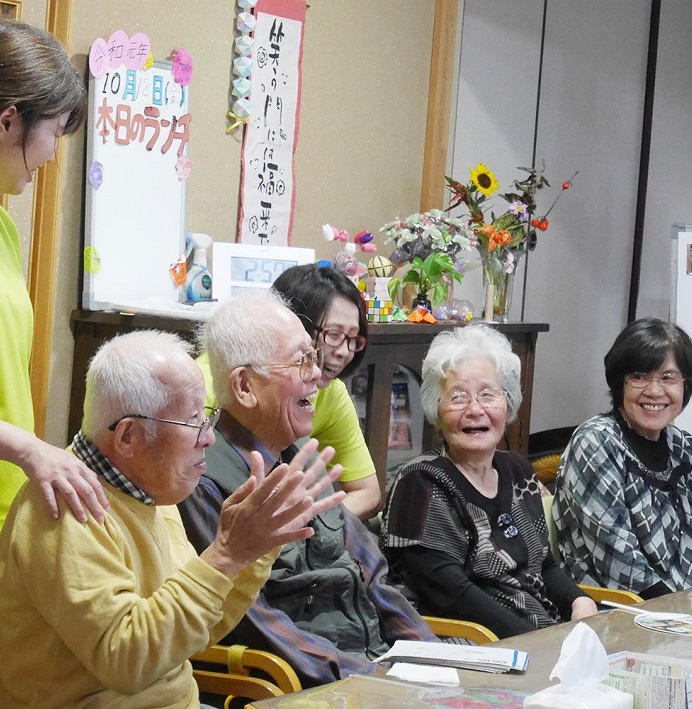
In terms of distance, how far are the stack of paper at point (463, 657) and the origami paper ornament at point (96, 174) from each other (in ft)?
6.43

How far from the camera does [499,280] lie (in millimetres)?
4230

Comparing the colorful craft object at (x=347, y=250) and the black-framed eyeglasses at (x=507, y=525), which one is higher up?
the colorful craft object at (x=347, y=250)

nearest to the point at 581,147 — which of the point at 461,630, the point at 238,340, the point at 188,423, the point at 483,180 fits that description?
the point at 483,180

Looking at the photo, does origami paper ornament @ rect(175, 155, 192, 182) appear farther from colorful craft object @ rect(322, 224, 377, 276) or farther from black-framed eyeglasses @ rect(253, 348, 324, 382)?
black-framed eyeglasses @ rect(253, 348, 324, 382)

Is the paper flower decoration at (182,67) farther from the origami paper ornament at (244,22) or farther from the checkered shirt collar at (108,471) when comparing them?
the checkered shirt collar at (108,471)

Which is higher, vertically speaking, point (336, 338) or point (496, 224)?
point (496, 224)

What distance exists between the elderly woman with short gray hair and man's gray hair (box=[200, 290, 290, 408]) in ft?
2.04

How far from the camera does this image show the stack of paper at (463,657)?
1.68 meters

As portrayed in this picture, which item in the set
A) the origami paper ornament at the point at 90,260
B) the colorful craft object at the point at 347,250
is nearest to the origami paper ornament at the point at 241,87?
the colorful craft object at the point at 347,250

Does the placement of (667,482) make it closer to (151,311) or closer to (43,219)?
(151,311)

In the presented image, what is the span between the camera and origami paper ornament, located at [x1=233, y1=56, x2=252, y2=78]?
12.3 ft

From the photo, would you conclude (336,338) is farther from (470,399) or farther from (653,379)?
(653,379)

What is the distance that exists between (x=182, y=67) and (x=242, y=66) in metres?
0.31

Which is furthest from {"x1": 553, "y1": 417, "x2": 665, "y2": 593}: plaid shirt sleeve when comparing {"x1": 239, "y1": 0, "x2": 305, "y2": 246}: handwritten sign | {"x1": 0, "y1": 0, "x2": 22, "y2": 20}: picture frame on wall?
{"x1": 0, "y1": 0, "x2": 22, "y2": 20}: picture frame on wall
